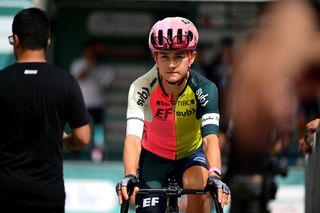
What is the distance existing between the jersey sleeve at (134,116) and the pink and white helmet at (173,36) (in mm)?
402

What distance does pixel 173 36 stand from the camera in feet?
21.7

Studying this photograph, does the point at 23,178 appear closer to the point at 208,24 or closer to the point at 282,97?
the point at 282,97

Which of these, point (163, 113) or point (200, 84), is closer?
point (200, 84)

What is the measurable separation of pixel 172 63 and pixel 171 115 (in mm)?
572

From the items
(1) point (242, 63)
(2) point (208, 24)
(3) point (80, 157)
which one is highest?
(2) point (208, 24)

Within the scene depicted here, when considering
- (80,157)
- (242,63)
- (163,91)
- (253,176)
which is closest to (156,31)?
(163,91)

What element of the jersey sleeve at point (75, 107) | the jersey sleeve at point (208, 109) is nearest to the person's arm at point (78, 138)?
the jersey sleeve at point (75, 107)

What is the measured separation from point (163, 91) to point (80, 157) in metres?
9.76

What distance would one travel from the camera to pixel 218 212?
5953mm

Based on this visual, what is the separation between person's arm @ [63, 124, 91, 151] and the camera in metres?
6.57

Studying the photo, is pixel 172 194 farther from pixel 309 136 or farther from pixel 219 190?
pixel 309 136

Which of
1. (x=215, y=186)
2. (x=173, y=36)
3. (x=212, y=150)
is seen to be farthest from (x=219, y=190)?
(x=173, y=36)

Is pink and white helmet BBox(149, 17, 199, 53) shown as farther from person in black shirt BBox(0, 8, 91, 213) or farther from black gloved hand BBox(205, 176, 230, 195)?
black gloved hand BBox(205, 176, 230, 195)

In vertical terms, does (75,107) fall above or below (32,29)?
below
